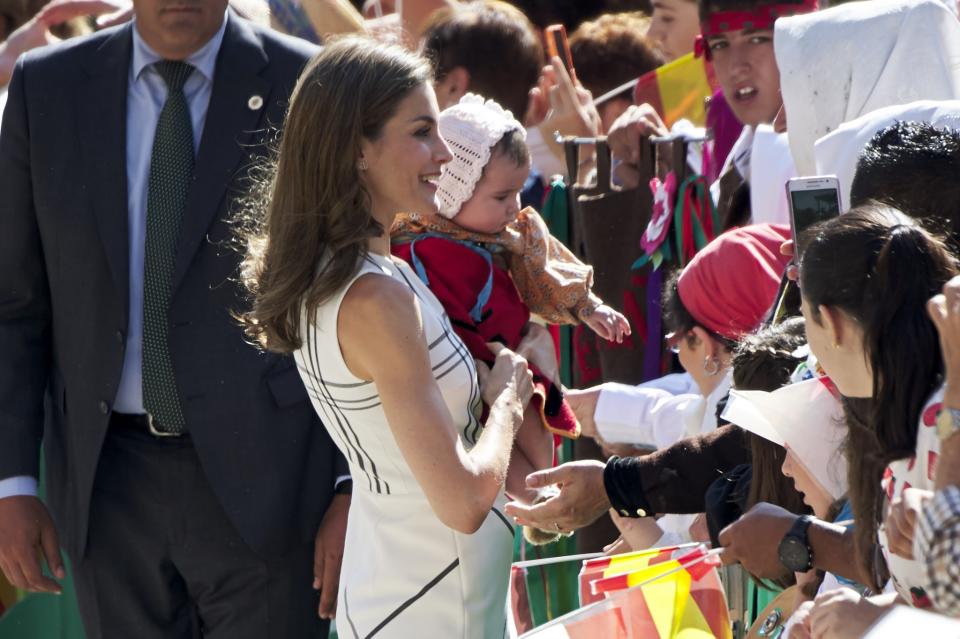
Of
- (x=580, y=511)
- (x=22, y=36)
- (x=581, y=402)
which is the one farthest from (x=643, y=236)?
(x=22, y=36)

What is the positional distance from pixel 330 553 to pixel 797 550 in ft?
4.04

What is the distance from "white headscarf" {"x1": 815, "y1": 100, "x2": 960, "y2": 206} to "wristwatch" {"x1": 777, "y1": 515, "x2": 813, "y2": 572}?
81 centimetres

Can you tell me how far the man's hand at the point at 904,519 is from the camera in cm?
186

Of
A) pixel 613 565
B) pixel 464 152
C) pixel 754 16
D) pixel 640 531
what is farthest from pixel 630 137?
pixel 613 565

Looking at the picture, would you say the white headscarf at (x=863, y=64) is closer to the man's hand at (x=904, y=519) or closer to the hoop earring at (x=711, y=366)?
the hoop earring at (x=711, y=366)

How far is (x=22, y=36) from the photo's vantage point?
17.1 ft

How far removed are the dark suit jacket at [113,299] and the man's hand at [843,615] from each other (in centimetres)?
153

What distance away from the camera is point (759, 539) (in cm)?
251

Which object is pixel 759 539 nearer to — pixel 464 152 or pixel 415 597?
pixel 415 597

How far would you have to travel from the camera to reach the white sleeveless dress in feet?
8.45

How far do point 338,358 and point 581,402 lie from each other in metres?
1.40

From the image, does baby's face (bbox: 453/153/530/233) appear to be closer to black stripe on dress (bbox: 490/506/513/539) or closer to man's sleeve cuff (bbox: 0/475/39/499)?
black stripe on dress (bbox: 490/506/513/539)

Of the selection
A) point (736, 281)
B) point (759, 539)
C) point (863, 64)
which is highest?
point (863, 64)

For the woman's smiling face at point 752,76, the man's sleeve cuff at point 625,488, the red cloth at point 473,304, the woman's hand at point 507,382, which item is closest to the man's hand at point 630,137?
the woman's smiling face at point 752,76
